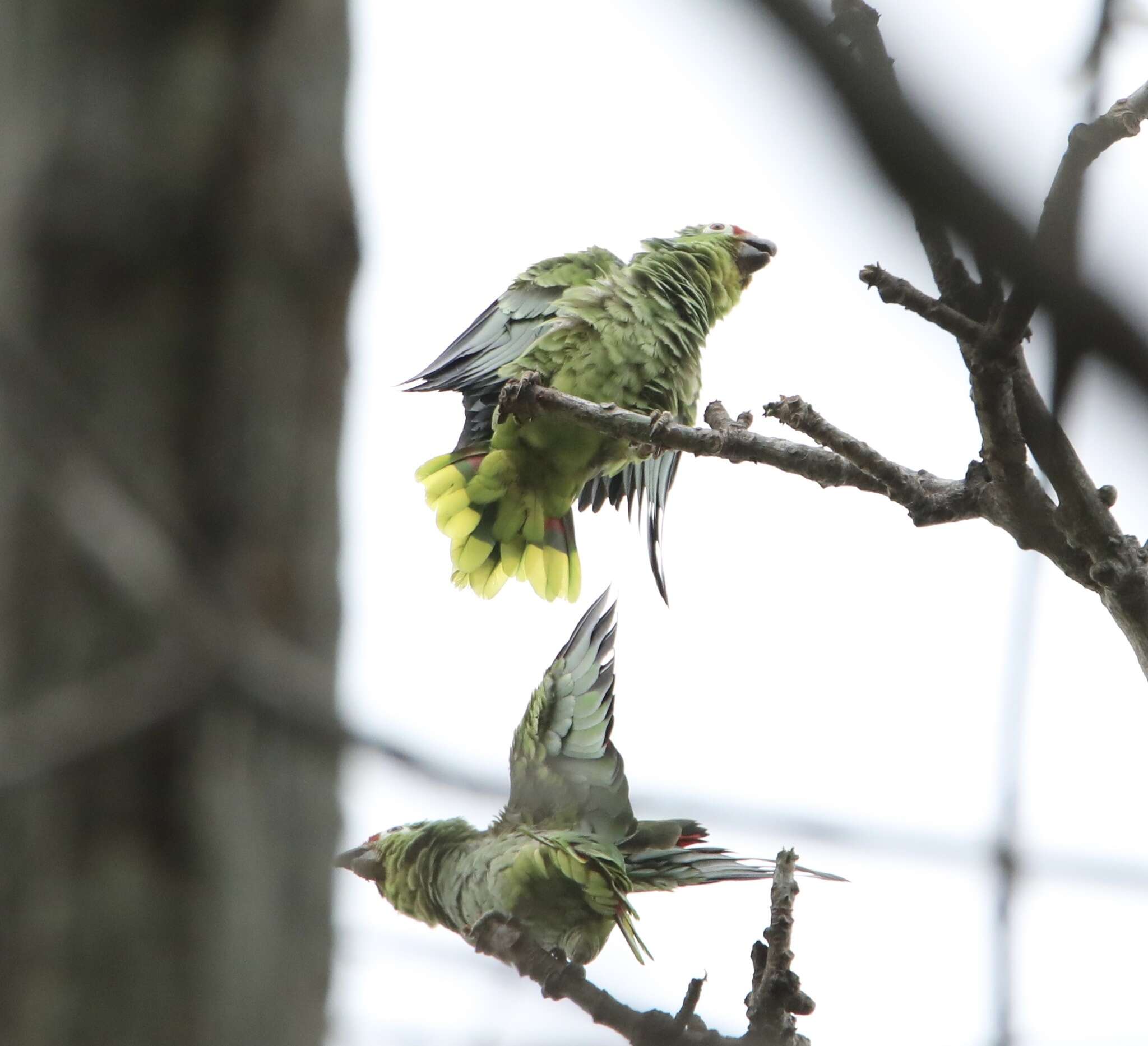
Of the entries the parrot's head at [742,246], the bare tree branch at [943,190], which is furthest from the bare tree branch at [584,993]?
the parrot's head at [742,246]

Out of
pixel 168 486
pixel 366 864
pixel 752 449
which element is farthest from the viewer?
pixel 366 864

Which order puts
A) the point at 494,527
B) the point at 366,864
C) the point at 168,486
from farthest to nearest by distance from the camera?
the point at 494,527 < the point at 366,864 < the point at 168,486

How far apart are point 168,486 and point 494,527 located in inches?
124

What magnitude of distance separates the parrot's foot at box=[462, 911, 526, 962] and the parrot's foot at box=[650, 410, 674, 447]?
1.32m

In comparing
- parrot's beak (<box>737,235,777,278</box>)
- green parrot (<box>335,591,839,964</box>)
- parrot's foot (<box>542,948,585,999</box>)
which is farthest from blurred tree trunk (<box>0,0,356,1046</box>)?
parrot's beak (<box>737,235,777,278</box>)

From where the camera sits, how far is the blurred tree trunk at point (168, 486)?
1036mm

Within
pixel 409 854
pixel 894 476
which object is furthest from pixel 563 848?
pixel 894 476

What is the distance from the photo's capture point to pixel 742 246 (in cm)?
486

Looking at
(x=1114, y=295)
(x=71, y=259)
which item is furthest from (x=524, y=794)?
(x=1114, y=295)

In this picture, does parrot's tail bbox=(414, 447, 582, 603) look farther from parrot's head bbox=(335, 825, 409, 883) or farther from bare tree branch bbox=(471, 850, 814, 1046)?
bare tree branch bbox=(471, 850, 814, 1046)

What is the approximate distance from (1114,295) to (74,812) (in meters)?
0.90

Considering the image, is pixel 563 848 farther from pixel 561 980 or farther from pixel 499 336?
pixel 499 336

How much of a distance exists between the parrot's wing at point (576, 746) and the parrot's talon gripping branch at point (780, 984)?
923 millimetres

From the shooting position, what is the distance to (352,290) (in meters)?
1.25
